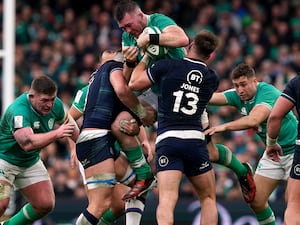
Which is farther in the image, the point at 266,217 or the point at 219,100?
the point at 219,100

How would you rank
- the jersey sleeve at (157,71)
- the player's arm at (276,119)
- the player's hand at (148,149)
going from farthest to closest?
the player's hand at (148,149)
the jersey sleeve at (157,71)
the player's arm at (276,119)

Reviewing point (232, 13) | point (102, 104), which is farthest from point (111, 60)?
point (232, 13)

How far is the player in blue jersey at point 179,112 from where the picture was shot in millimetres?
11266

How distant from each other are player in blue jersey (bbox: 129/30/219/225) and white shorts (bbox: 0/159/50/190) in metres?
1.93

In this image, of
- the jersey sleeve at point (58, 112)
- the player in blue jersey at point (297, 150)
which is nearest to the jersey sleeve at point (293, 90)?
the player in blue jersey at point (297, 150)

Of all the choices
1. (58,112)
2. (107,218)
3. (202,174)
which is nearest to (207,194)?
(202,174)

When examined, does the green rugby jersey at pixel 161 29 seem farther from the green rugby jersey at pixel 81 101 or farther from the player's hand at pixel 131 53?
the green rugby jersey at pixel 81 101

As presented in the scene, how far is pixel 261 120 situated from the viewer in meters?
12.5

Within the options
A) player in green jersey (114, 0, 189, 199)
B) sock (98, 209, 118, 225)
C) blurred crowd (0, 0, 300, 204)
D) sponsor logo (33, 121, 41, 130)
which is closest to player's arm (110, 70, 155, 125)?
player in green jersey (114, 0, 189, 199)

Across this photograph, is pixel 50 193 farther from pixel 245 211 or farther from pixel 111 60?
pixel 245 211

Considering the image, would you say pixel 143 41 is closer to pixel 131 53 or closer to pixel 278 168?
pixel 131 53

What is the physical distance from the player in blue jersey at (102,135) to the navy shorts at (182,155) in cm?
63

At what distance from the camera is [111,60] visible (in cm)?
1208

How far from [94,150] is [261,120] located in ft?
6.93
